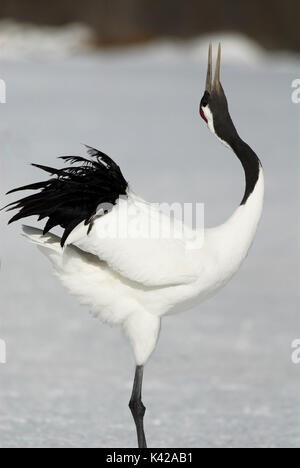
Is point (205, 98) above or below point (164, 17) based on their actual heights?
below

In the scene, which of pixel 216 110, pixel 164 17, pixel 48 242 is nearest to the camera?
pixel 216 110

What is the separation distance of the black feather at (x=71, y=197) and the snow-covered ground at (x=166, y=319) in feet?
3.43

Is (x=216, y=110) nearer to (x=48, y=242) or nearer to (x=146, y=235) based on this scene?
(x=146, y=235)

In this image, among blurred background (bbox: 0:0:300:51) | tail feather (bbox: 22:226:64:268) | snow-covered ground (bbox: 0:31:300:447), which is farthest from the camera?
blurred background (bbox: 0:0:300:51)

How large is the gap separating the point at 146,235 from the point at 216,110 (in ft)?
1.17

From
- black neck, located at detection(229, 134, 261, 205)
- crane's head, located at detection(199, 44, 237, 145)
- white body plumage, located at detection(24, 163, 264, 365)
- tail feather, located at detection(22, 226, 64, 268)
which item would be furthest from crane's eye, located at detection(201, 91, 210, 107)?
tail feather, located at detection(22, 226, 64, 268)

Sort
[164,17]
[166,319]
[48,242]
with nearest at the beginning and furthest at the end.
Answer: [48,242] → [166,319] → [164,17]

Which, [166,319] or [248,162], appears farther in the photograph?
[166,319]

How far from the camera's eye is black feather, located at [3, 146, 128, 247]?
89.4 inches

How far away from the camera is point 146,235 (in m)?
2.26

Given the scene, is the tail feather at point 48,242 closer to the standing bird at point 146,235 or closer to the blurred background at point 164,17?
the standing bird at point 146,235

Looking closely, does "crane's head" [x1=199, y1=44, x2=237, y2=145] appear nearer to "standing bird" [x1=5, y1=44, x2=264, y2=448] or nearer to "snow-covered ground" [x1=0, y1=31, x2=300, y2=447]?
"standing bird" [x1=5, y1=44, x2=264, y2=448]

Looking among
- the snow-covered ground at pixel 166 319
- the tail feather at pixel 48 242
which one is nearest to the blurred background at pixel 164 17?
the snow-covered ground at pixel 166 319

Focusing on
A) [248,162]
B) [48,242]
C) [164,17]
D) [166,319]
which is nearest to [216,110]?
[248,162]
